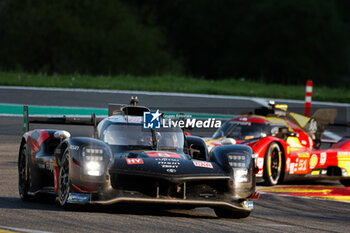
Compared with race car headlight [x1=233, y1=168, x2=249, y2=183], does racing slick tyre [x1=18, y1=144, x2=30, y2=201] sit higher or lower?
lower

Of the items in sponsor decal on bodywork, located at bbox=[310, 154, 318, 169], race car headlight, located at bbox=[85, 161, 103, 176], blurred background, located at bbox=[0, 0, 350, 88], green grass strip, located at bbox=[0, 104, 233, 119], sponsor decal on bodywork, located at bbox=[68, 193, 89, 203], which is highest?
blurred background, located at bbox=[0, 0, 350, 88]

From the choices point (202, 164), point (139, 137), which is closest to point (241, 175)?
point (202, 164)

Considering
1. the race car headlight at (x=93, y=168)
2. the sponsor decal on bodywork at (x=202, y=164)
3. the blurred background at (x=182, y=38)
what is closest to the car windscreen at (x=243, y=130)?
the sponsor decal on bodywork at (x=202, y=164)

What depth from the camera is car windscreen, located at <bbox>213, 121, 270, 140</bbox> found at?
1402 centimetres

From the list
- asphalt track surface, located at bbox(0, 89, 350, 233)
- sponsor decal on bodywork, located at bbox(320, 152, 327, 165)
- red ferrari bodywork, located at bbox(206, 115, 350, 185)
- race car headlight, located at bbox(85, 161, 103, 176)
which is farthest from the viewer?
sponsor decal on bodywork, located at bbox(320, 152, 327, 165)

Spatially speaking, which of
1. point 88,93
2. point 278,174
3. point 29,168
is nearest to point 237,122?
point 278,174

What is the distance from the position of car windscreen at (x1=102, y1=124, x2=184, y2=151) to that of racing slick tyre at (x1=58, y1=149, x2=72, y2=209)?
77 cm

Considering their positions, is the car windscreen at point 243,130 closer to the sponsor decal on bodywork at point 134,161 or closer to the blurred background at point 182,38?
the sponsor decal on bodywork at point 134,161

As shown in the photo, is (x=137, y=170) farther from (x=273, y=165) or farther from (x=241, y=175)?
(x=273, y=165)

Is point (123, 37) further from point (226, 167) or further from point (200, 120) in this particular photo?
point (226, 167)

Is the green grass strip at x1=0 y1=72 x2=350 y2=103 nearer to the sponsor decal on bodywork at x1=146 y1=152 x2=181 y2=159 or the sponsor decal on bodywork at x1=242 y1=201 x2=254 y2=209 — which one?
the sponsor decal on bodywork at x1=146 y1=152 x2=181 y2=159

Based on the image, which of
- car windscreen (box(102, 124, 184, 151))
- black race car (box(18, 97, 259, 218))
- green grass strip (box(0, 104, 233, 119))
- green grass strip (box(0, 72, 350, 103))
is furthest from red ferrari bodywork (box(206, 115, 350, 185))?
green grass strip (box(0, 72, 350, 103))

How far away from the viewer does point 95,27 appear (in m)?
56.5

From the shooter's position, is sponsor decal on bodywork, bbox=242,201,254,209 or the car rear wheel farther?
sponsor decal on bodywork, bbox=242,201,254,209
